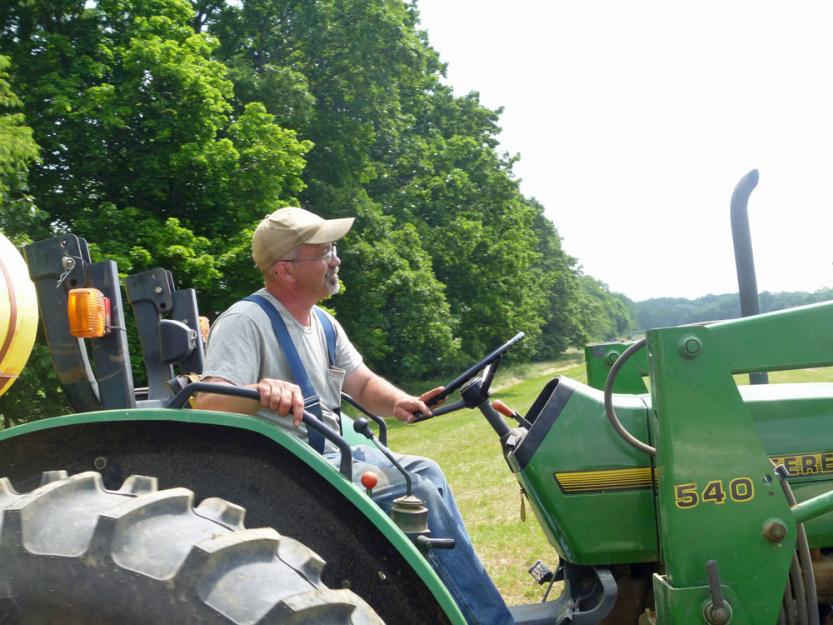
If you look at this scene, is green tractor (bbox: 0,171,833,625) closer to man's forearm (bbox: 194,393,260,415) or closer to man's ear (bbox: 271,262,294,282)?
man's forearm (bbox: 194,393,260,415)

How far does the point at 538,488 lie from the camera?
2.57m

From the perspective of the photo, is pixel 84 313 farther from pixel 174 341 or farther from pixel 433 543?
pixel 433 543

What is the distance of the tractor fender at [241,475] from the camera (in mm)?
2125

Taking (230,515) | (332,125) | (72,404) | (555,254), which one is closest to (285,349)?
(72,404)

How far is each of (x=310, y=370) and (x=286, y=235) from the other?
47 centimetres

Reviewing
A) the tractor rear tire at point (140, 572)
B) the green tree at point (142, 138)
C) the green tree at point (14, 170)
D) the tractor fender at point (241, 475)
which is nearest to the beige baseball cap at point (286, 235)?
the tractor fender at point (241, 475)

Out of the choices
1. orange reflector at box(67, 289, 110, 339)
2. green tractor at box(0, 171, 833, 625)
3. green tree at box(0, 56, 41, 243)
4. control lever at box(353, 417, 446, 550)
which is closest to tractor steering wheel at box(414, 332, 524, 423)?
green tractor at box(0, 171, 833, 625)

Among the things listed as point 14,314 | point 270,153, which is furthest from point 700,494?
point 270,153

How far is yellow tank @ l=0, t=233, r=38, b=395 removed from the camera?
539cm

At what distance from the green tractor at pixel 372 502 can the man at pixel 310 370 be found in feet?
0.45

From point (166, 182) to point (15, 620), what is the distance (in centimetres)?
1642

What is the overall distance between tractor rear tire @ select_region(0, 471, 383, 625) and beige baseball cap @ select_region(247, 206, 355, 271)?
4.12 ft

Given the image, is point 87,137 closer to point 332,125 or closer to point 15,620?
point 332,125

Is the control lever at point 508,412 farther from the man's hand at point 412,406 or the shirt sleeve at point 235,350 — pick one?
the shirt sleeve at point 235,350
